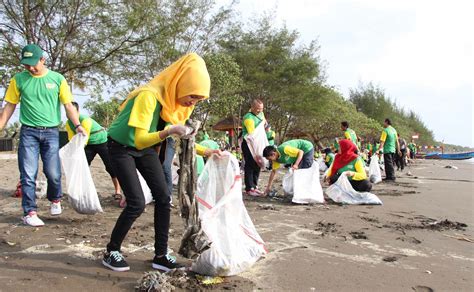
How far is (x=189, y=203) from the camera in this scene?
2.52 meters

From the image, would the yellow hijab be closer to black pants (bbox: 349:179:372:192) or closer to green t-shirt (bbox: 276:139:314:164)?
green t-shirt (bbox: 276:139:314:164)

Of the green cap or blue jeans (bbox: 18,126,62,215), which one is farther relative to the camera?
blue jeans (bbox: 18,126,62,215)

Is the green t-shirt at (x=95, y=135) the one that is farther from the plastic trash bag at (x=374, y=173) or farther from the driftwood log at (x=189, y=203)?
the plastic trash bag at (x=374, y=173)

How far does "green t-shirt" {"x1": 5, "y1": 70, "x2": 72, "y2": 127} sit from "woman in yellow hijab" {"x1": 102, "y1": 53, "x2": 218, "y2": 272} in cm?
155

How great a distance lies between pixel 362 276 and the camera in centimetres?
272

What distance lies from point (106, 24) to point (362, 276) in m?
9.76

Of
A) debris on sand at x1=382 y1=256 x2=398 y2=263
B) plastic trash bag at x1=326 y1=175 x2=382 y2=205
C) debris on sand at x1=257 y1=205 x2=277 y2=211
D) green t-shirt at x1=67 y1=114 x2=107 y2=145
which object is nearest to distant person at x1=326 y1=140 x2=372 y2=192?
plastic trash bag at x1=326 y1=175 x2=382 y2=205

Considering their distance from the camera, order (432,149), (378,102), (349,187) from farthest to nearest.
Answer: (432,149) < (378,102) < (349,187)

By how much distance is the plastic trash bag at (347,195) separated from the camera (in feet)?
19.2

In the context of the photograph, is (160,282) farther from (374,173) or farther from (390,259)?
(374,173)

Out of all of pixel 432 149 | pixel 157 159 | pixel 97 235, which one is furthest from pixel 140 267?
pixel 432 149

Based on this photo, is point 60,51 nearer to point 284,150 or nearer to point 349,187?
point 284,150

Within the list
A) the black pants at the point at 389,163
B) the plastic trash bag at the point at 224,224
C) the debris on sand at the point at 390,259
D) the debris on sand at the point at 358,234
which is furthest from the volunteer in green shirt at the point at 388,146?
the plastic trash bag at the point at 224,224

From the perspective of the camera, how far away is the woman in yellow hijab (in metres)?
2.42
